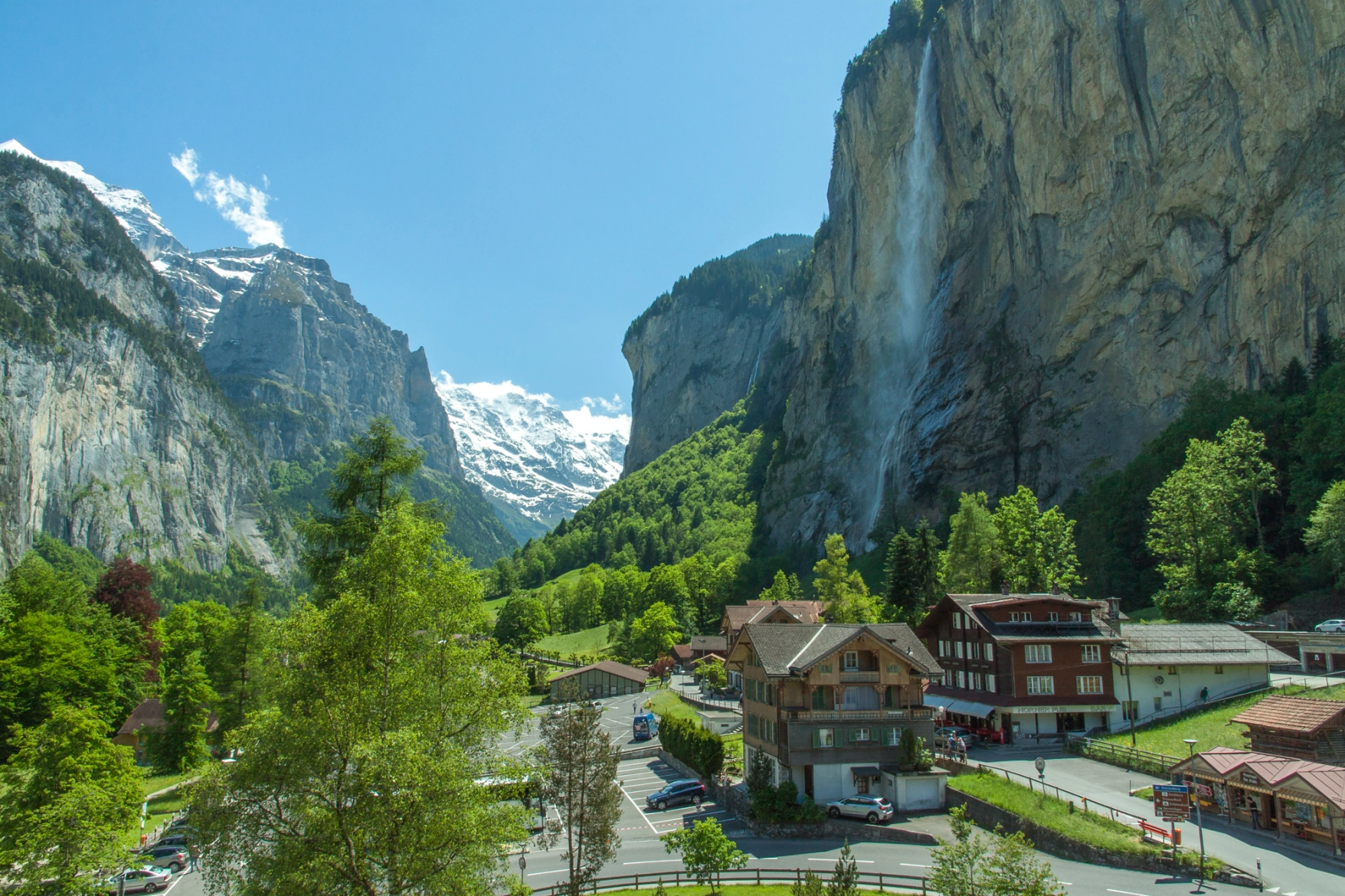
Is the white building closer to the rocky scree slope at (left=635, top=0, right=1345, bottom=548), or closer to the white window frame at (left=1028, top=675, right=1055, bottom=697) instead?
the white window frame at (left=1028, top=675, right=1055, bottom=697)

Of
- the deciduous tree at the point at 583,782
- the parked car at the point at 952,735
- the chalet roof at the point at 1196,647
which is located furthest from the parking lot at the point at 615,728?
the chalet roof at the point at 1196,647

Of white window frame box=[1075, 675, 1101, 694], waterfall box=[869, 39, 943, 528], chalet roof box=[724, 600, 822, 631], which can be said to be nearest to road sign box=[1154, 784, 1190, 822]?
white window frame box=[1075, 675, 1101, 694]

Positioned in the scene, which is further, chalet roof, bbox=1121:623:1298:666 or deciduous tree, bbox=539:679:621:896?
chalet roof, bbox=1121:623:1298:666

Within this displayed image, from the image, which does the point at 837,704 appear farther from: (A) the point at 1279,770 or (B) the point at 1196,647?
(B) the point at 1196,647

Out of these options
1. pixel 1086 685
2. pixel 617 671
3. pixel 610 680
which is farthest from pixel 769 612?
pixel 1086 685

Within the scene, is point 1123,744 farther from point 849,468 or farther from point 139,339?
point 139,339

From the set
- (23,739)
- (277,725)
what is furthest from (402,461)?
(23,739)
